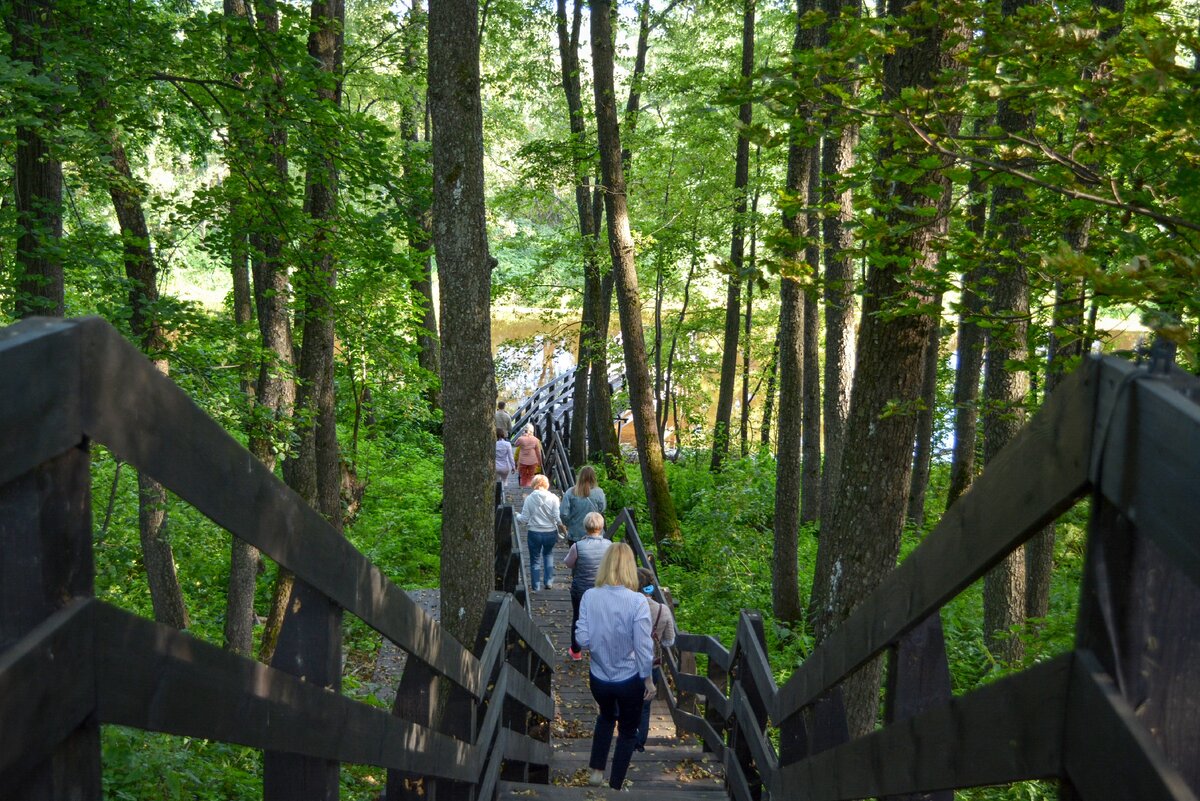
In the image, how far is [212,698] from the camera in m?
1.59

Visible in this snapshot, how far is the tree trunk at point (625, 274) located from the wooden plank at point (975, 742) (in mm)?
12296

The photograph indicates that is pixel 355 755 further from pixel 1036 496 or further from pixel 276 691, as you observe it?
pixel 1036 496

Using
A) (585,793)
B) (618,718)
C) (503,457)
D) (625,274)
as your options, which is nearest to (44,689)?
(585,793)

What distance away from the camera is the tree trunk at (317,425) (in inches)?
80.0

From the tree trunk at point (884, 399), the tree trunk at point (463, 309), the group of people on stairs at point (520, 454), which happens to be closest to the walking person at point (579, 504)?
the tree trunk at point (463, 309)

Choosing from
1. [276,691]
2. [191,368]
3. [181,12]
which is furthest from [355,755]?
[181,12]

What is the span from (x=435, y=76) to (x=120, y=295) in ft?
14.8

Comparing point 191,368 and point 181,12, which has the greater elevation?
point 181,12

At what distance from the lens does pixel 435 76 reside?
6.63 m

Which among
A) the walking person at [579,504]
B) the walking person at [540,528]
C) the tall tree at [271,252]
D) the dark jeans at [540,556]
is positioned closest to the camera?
the tall tree at [271,252]

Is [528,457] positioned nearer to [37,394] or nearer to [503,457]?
[503,457]

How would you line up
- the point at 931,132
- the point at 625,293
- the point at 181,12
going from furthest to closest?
1. the point at 625,293
2. the point at 181,12
3. the point at 931,132

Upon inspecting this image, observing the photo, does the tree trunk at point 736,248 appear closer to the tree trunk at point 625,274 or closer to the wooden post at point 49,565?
the tree trunk at point 625,274

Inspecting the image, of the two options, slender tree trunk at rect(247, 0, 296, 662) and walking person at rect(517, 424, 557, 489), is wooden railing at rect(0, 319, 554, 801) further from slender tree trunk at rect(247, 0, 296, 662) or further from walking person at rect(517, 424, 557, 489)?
walking person at rect(517, 424, 557, 489)
